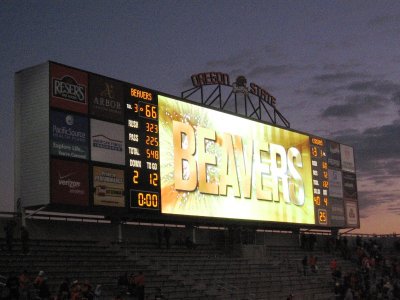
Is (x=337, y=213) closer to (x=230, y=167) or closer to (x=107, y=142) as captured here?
(x=230, y=167)

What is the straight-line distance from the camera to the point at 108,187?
30.6 metres

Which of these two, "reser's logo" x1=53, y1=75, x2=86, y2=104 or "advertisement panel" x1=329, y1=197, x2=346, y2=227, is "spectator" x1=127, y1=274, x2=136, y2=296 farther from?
"advertisement panel" x1=329, y1=197, x2=346, y2=227

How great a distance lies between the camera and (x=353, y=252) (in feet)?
161

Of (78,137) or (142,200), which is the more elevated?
(78,137)

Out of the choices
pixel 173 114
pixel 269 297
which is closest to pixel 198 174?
pixel 173 114

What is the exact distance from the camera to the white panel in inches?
1120

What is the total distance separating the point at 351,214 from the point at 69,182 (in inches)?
968

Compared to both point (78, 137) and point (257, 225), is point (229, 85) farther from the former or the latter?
point (78, 137)

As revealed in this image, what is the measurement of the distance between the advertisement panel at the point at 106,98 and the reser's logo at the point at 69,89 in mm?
534

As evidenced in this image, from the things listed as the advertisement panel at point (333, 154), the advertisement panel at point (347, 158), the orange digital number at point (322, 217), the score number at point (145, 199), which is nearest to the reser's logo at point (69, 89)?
the score number at point (145, 199)

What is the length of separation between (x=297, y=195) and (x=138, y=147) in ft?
45.8

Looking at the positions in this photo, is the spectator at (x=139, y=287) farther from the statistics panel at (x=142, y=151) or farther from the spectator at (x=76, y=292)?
the statistics panel at (x=142, y=151)

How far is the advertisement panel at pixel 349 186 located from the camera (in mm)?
47844

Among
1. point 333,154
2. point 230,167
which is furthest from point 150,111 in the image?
point 333,154
